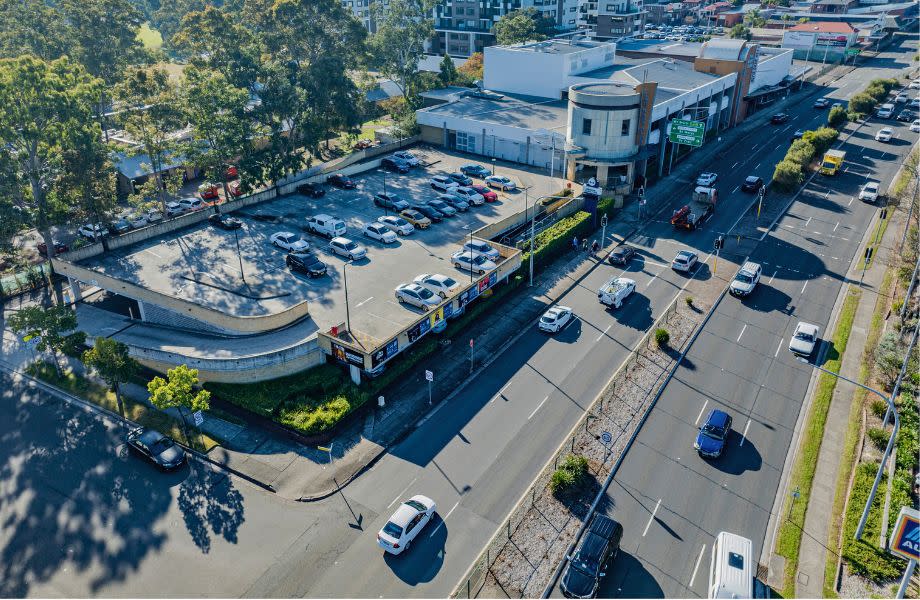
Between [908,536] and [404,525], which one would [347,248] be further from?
[908,536]

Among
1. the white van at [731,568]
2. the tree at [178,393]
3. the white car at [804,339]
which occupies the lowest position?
the white car at [804,339]

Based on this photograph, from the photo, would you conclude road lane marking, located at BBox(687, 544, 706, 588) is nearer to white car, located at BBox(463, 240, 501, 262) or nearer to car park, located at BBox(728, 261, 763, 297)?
→ car park, located at BBox(728, 261, 763, 297)

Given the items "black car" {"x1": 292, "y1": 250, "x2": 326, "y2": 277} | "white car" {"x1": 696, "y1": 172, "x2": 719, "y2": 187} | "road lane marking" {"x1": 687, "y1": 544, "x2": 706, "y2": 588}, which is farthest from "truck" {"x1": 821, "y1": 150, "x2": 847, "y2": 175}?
"road lane marking" {"x1": 687, "y1": 544, "x2": 706, "y2": 588}

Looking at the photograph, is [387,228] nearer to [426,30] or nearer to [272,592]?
[272,592]

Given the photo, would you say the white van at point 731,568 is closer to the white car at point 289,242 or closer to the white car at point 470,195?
the white car at point 289,242

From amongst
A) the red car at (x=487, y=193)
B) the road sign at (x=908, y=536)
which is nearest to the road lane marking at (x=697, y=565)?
the road sign at (x=908, y=536)

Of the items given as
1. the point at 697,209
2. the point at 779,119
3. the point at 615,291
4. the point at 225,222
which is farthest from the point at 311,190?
the point at 779,119
